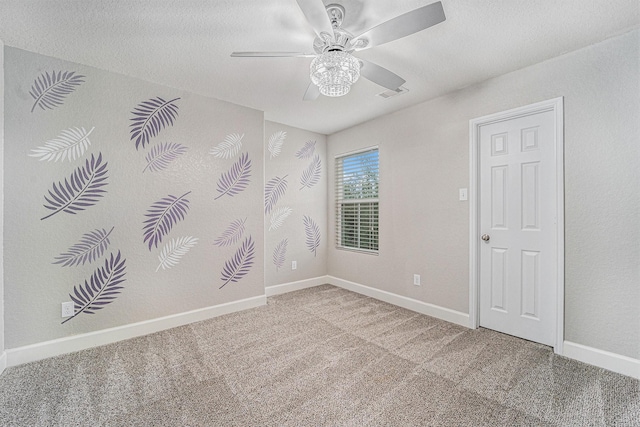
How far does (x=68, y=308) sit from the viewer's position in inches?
90.2

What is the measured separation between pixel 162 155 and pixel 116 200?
0.59 metres

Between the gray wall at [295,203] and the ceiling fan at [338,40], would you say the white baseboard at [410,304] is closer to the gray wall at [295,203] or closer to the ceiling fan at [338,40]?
the gray wall at [295,203]

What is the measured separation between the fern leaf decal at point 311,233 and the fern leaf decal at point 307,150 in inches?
36.5

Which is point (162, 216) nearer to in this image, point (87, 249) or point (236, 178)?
point (87, 249)

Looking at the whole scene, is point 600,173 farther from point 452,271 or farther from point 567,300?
point 452,271

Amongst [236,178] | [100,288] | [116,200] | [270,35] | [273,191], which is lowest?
[100,288]

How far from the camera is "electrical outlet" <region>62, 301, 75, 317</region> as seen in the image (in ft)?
7.47

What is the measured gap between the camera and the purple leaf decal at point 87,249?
229 cm

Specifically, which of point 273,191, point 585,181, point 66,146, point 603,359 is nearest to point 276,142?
point 273,191

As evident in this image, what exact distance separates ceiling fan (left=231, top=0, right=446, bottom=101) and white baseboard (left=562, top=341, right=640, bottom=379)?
100 inches

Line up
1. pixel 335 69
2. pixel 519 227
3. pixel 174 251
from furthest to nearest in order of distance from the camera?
pixel 174 251 < pixel 519 227 < pixel 335 69

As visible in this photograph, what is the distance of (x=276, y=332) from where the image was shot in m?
2.67

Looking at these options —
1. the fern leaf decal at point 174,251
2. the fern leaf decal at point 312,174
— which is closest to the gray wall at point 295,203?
the fern leaf decal at point 312,174

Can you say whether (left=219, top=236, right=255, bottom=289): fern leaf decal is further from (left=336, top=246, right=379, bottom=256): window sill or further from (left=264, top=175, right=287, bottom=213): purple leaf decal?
(left=336, top=246, right=379, bottom=256): window sill
